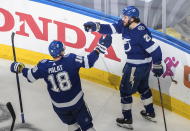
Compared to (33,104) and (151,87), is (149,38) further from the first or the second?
(33,104)

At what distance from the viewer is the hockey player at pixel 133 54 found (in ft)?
13.5

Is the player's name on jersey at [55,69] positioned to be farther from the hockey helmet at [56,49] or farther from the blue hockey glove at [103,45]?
the blue hockey glove at [103,45]

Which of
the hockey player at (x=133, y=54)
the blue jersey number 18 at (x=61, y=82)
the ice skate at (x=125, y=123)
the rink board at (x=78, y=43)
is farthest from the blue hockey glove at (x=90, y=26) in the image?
the ice skate at (x=125, y=123)

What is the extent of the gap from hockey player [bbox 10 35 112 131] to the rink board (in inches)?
41.3

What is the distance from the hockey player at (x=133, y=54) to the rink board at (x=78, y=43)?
0.37 m

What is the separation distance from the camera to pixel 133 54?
423cm

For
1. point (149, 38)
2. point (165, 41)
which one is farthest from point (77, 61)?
point (165, 41)

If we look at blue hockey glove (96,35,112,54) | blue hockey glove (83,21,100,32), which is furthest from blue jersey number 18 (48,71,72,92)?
blue hockey glove (83,21,100,32)

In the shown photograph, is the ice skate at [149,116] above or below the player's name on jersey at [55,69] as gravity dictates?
below

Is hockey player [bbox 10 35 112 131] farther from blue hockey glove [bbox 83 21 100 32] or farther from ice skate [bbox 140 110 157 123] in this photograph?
ice skate [bbox 140 110 157 123]

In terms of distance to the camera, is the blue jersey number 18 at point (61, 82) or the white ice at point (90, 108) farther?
the white ice at point (90, 108)

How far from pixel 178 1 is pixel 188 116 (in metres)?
1.26

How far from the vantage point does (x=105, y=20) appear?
192 inches

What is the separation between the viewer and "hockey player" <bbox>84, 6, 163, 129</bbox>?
4125mm
